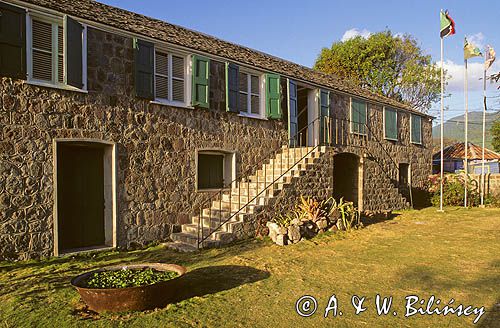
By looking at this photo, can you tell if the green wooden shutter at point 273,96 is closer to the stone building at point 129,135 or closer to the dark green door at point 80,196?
the stone building at point 129,135

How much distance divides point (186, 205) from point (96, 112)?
10.2 feet

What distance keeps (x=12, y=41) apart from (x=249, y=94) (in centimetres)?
617

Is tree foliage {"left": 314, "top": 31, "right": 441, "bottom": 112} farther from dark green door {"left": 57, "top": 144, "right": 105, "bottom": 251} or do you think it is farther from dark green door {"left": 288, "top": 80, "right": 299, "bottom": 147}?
dark green door {"left": 57, "top": 144, "right": 105, "bottom": 251}

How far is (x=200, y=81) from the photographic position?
30.0 ft

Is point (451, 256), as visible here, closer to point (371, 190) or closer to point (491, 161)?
point (371, 190)

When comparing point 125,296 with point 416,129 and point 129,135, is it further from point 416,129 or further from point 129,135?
point 416,129

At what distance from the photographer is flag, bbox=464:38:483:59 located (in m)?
14.9

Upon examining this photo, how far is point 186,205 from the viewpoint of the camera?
891cm

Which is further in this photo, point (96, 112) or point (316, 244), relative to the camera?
point (316, 244)

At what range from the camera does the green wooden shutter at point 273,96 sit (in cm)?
1100

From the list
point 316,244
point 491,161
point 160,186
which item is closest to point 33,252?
point 160,186

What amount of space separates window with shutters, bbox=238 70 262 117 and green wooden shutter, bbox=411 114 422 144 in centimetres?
1030

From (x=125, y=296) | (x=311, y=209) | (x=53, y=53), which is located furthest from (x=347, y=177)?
(x=125, y=296)

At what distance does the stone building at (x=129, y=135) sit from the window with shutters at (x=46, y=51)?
0.02 metres
